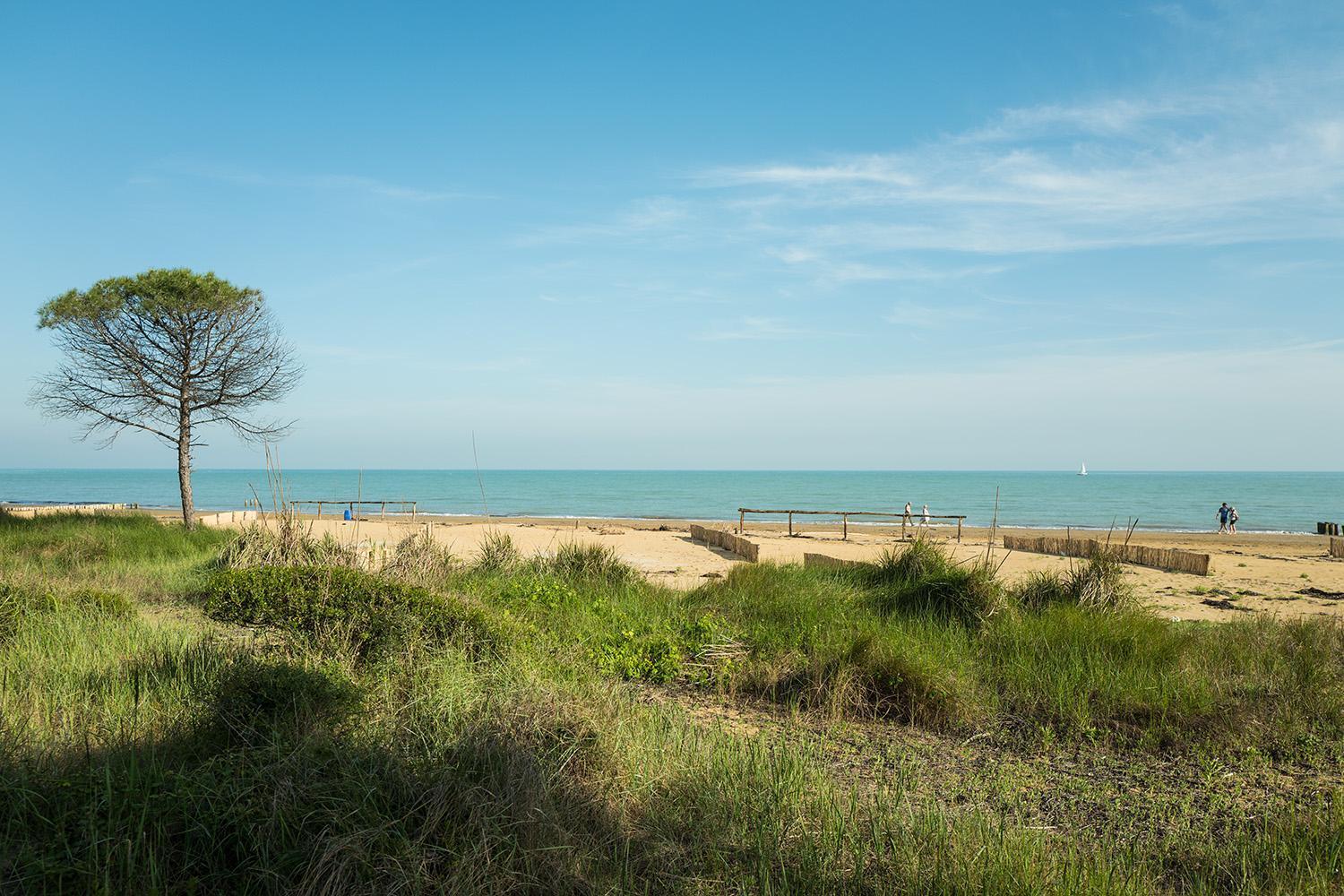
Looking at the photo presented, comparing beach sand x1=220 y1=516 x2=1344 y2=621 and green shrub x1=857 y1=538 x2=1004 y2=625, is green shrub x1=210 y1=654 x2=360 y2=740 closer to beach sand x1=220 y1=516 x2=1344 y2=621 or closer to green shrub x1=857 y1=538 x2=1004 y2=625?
green shrub x1=857 y1=538 x2=1004 y2=625

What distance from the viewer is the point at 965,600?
926 centimetres

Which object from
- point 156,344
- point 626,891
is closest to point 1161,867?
point 626,891

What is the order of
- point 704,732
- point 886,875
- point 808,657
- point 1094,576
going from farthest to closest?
point 1094,576 < point 808,657 < point 704,732 < point 886,875

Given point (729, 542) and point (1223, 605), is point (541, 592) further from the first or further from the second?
point (729, 542)

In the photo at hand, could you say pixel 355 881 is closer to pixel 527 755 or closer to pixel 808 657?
pixel 527 755

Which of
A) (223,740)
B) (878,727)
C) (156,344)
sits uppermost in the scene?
(156,344)

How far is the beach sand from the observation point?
1461 centimetres

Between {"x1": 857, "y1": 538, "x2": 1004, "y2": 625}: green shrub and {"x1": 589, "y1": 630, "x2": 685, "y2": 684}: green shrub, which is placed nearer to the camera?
{"x1": 589, "y1": 630, "x2": 685, "y2": 684}: green shrub

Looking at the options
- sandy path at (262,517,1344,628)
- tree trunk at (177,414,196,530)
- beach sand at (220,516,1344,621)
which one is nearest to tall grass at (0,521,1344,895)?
beach sand at (220,516,1344,621)

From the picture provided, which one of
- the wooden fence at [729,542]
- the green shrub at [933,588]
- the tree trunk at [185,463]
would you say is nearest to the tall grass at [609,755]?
the green shrub at [933,588]

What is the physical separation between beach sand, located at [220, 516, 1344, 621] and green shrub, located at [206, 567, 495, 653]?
3.54m

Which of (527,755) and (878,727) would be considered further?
(878,727)

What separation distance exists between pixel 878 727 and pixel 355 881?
4.19 meters

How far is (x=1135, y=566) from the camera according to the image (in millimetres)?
20516
